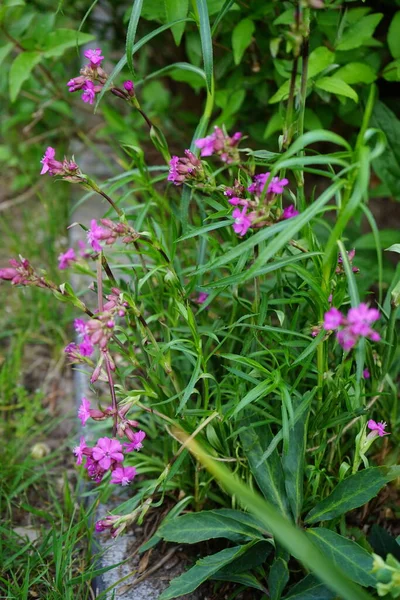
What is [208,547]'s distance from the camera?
1283mm

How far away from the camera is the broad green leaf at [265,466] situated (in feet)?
3.87

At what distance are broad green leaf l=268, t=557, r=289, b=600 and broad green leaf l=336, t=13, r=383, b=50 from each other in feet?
3.78

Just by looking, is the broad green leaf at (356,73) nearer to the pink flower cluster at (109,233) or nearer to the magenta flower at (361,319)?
the pink flower cluster at (109,233)

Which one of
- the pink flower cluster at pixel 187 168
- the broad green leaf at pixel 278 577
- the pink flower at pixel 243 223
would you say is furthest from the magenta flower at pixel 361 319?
the broad green leaf at pixel 278 577

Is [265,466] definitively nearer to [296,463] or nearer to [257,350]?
[296,463]

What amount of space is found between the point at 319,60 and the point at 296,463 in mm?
916

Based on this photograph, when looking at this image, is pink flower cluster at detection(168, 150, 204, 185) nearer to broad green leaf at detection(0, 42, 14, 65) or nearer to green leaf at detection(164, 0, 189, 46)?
green leaf at detection(164, 0, 189, 46)

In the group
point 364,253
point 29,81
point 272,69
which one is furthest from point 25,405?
point 29,81

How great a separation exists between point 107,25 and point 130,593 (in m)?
2.13

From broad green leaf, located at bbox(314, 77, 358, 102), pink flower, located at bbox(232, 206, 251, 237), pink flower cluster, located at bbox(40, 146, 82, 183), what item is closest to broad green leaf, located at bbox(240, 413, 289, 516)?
pink flower, located at bbox(232, 206, 251, 237)

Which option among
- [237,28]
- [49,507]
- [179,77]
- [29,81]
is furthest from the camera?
[29,81]

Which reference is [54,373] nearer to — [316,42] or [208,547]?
[208,547]

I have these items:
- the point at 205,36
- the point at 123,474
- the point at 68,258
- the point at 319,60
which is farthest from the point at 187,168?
the point at 319,60

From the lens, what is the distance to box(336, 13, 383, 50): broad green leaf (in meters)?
1.57
